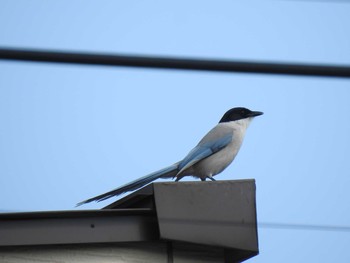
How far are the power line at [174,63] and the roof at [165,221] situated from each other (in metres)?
2.90

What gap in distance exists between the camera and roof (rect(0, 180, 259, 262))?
18.6ft

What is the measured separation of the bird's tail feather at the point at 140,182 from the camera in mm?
7504

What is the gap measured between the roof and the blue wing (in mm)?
2415

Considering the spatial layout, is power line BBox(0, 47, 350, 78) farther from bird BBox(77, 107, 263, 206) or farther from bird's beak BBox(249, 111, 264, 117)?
bird's beak BBox(249, 111, 264, 117)

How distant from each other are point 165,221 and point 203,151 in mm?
3087

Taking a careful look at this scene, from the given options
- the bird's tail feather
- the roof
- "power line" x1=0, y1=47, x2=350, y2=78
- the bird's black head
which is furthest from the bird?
"power line" x1=0, y1=47, x2=350, y2=78

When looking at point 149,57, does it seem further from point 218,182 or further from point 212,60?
point 218,182

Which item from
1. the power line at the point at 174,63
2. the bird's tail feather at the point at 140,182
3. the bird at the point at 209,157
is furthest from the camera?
the bird at the point at 209,157

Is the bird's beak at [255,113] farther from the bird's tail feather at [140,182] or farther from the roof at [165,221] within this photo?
the roof at [165,221]

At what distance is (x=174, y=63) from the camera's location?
3.01 meters

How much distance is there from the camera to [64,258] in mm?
5781

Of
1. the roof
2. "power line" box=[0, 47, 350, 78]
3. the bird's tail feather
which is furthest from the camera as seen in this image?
the bird's tail feather

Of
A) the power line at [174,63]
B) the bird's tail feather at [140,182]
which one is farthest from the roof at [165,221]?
the power line at [174,63]

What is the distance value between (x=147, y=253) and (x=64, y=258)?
2.24 ft
